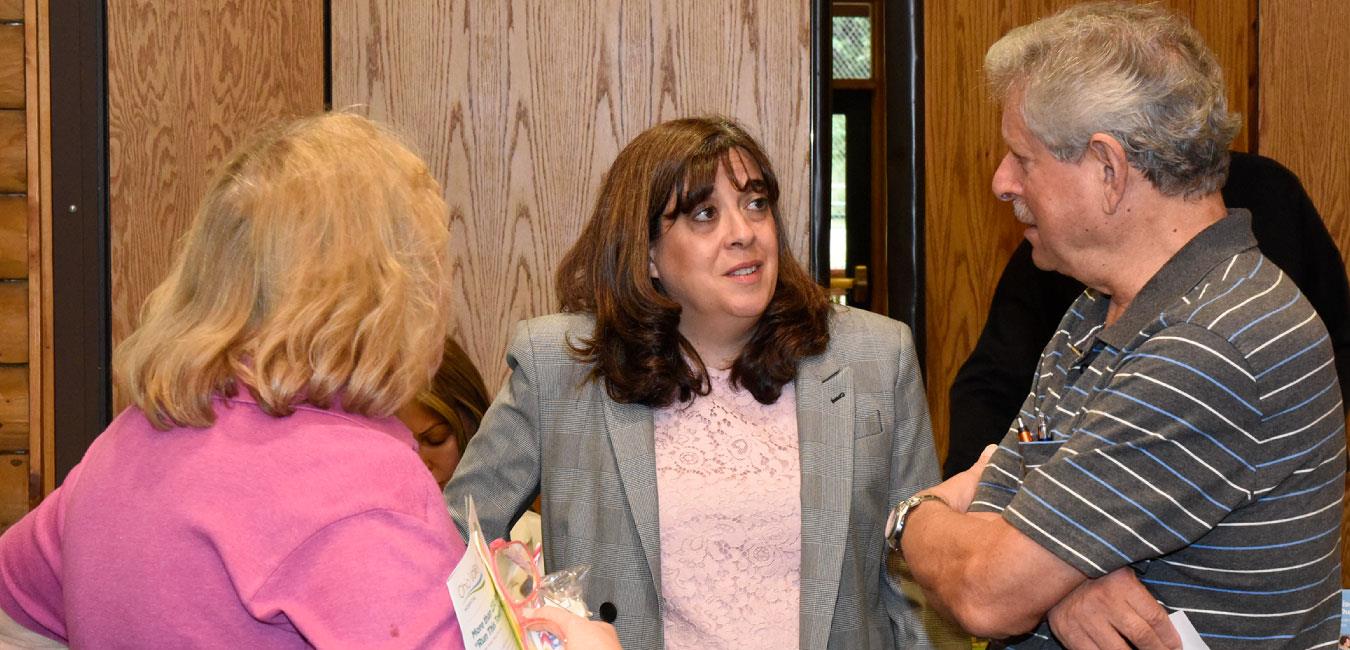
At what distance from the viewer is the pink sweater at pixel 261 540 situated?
1.06 metres

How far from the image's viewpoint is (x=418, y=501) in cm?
112

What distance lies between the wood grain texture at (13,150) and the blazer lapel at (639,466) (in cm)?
168

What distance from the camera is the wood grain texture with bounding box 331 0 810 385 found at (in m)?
3.02

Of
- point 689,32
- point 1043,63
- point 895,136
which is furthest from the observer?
point 895,136

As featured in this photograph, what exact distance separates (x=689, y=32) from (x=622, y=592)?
149 cm

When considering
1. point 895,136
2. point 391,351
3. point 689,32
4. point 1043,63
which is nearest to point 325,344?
point 391,351

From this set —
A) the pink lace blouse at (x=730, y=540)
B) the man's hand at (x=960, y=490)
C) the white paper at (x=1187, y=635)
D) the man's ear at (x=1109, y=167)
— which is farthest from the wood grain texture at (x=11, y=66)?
the white paper at (x=1187, y=635)

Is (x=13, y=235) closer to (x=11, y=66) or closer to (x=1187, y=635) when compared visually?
(x=11, y=66)

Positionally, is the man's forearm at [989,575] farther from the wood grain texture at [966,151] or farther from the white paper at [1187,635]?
the wood grain texture at [966,151]

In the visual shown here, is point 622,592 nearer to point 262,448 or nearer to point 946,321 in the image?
point 262,448

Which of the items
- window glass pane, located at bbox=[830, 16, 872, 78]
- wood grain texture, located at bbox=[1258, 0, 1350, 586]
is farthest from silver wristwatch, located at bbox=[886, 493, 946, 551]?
window glass pane, located at bbox=[830, 16, 872, 78]

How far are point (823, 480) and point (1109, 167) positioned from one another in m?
0.83

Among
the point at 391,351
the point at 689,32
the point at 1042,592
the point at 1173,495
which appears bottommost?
the point at 1042,592

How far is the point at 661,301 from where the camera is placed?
223 cm
